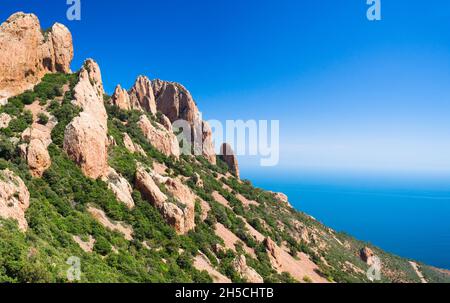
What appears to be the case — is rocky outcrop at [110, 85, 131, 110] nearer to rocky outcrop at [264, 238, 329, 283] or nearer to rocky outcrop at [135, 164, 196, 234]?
rocky outcrop at [135, 164, 196, 234]

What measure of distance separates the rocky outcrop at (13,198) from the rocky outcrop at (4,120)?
10477 millimetres

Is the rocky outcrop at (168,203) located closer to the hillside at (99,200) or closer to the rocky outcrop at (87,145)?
the hillside at (99,200)

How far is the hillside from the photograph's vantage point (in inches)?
821

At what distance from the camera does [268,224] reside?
188 ft

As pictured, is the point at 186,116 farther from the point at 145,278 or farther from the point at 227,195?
the point at 145,278

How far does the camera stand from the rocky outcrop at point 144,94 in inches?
2749

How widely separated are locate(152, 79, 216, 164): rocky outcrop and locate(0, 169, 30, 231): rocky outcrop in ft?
169

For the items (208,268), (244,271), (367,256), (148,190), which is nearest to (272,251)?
(244,271)

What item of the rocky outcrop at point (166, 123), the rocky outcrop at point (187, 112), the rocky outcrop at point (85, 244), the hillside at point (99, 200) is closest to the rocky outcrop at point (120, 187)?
the hillside at point (99, 200)

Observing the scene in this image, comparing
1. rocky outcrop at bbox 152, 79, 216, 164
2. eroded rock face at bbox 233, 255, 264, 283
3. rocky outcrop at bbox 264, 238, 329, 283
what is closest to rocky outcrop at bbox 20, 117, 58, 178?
eroded rock face at bbox 233, 255, 264, 283

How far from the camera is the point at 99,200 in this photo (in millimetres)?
29141

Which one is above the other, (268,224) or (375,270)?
(268,224)
